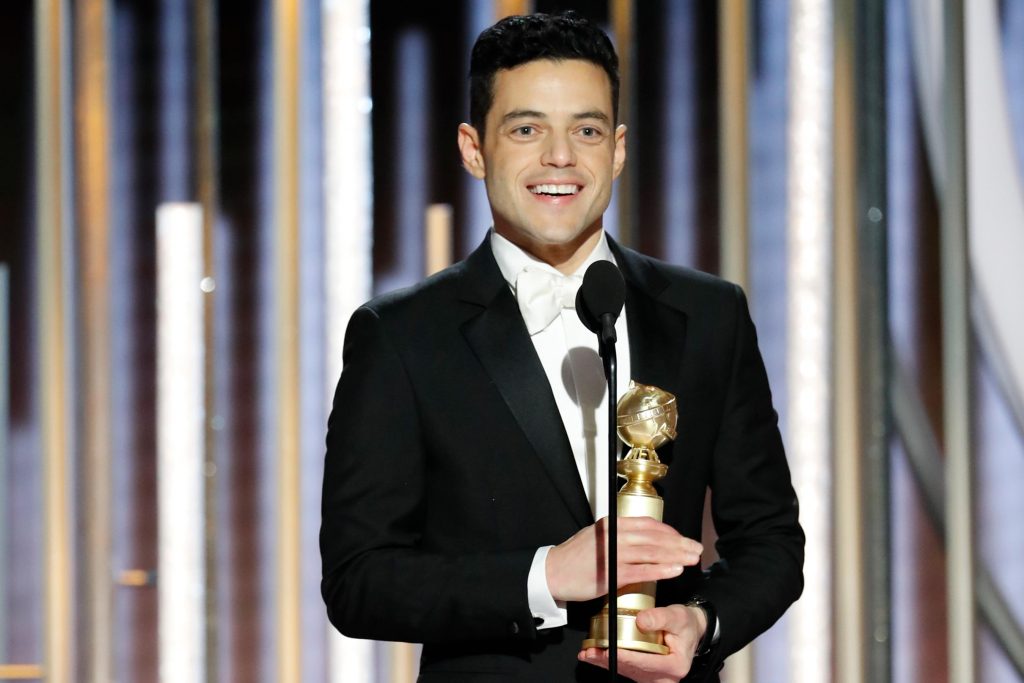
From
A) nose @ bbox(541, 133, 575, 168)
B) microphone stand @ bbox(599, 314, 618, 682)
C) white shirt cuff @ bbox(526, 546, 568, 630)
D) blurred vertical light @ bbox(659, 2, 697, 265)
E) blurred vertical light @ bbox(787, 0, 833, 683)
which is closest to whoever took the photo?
microphone stand @ bbox(599, 314, 618, 682)

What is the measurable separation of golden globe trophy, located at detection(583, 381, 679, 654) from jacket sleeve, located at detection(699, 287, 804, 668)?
185mm

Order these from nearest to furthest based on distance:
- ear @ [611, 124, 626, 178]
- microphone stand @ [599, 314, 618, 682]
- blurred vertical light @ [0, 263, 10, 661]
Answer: microphone stand @ [599, 314, 618, 682] < ear @ [611, 124, 626, 178] < blurred vertical light @ [0, 263, 10, 661]

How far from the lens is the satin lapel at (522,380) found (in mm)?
1448

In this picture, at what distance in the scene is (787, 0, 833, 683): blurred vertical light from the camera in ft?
8.81

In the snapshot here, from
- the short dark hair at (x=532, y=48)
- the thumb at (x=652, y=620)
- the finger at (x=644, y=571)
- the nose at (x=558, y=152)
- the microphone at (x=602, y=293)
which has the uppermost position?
the short dark hair at (x=532, y=48)

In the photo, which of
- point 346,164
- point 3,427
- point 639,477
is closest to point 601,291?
point 639,477

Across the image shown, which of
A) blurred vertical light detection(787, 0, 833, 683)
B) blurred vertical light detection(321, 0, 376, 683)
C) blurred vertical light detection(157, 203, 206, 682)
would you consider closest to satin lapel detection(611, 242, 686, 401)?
blurred vertical light detection(787, 0, 833, 683)

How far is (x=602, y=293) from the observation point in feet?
4.18

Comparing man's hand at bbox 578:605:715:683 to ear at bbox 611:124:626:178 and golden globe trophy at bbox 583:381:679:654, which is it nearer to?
golden globe trophy at bbox 583:381:679:654

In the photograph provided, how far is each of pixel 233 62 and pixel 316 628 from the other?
3.93ft

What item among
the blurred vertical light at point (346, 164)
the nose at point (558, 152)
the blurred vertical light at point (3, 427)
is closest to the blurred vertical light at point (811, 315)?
the blurred vertical light at point (346, 164)

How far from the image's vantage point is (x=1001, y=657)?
2762 millimetres

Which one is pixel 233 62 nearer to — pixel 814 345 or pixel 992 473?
pixel 814 345

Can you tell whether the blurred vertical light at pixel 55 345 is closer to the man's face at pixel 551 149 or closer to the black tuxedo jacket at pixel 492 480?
the black tuxedo jacket at pixel 492 480
